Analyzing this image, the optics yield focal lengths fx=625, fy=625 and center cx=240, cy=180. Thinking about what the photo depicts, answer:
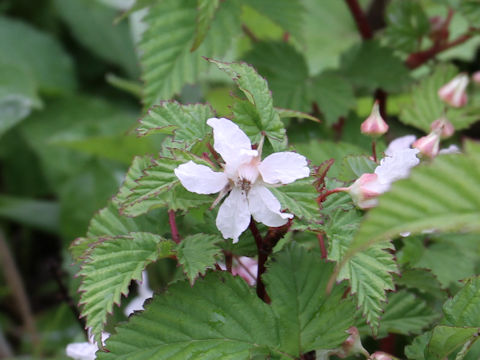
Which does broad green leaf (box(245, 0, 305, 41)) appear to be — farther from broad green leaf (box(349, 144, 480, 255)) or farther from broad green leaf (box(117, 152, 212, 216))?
broad green leaf (box(349, 144, 480, 255))

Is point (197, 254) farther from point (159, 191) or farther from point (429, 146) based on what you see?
point (429, 146)

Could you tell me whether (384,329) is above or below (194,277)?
below

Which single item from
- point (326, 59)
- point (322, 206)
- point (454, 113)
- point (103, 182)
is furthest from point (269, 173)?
point (326, 59)

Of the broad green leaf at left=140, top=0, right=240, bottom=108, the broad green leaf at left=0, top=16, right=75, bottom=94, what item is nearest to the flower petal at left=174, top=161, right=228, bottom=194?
the broad green leaf at left=140, top=0, right=240, bottom=108

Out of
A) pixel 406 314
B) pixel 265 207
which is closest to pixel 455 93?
pixel 406 314

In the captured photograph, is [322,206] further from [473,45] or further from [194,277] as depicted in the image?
[473,45]

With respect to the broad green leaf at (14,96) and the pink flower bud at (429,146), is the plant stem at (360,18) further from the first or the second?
the broad green leaf at (14,96)

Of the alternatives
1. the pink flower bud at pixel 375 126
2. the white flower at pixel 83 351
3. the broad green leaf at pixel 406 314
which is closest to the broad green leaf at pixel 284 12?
the pink flower bud at pixel 375 126
